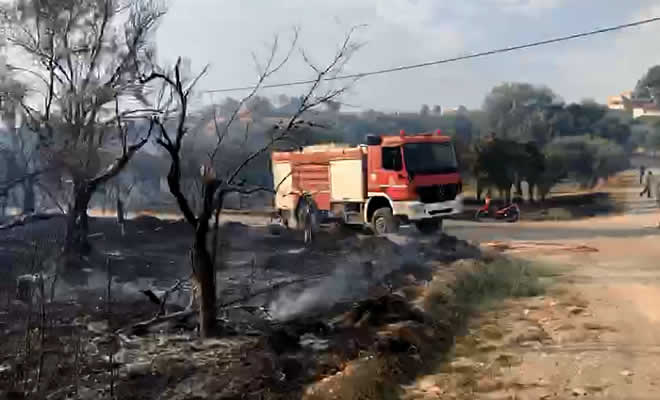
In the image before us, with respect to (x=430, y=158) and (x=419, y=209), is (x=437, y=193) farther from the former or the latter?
(x=430, y=158)

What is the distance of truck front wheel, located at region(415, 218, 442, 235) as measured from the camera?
61.4ft

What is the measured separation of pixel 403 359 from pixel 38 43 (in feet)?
47.6

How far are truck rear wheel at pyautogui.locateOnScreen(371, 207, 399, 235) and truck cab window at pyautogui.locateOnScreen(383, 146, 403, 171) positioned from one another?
3.66ft

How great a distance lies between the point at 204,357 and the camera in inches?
299

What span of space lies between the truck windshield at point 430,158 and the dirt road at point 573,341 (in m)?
3.63

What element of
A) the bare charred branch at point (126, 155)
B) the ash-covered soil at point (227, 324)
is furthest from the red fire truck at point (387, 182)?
the bare charred branch at point (126, 155)

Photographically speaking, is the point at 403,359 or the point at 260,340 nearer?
the point at 403,359

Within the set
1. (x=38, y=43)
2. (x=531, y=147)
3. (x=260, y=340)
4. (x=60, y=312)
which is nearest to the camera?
(x=260, y=340)

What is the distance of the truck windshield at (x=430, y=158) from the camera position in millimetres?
17812

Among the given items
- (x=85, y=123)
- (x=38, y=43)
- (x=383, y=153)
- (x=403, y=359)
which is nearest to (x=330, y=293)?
(x=403, y=359)

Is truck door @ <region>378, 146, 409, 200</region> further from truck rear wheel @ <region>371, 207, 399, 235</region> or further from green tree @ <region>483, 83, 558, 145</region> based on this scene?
green tree @ <region>483, 83, 558, 145</region>

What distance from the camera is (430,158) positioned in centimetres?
1811

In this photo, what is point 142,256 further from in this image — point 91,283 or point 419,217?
point 419,217

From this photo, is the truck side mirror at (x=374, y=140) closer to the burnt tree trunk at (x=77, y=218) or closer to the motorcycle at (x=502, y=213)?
the burnt tree trunk at (x=77, y=218)
